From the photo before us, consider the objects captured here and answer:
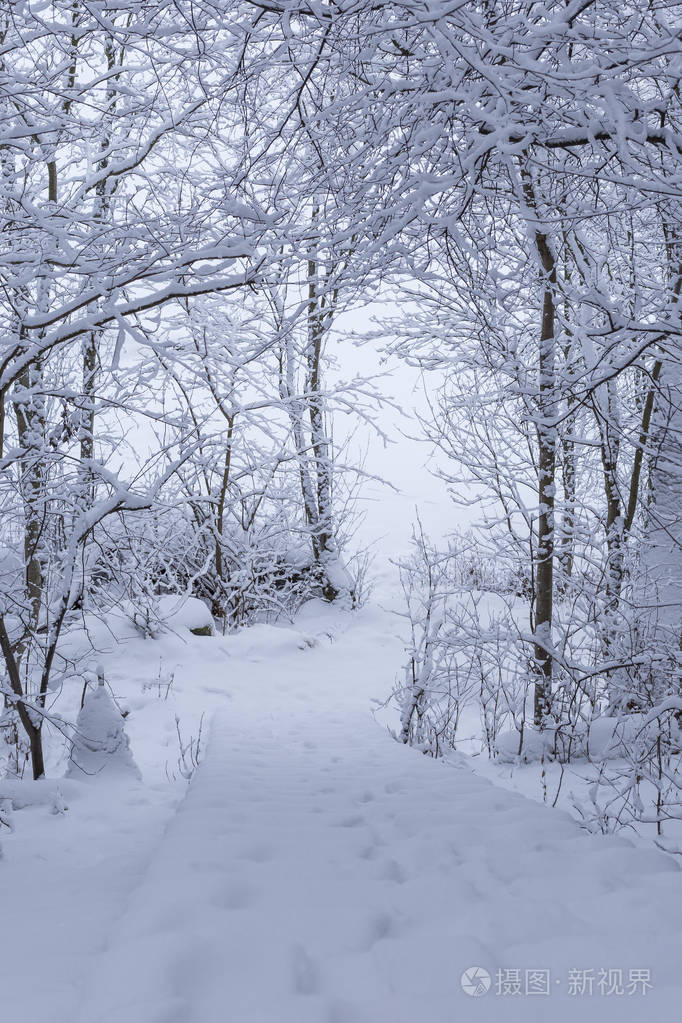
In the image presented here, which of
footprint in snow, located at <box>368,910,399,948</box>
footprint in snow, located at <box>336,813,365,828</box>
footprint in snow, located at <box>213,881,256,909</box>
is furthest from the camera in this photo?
footprint in snow, located at <box>336,813,365,828</box>

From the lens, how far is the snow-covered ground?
6.02 feet

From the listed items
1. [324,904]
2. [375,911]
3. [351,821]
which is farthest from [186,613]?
[375,911]

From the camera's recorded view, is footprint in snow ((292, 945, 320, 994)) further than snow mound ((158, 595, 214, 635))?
No

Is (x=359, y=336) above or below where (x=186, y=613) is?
Result: above

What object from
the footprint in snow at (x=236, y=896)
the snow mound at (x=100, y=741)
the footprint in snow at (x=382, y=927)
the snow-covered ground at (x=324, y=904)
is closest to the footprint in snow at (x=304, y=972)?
the snow-covered ground at (x=324, y=904)

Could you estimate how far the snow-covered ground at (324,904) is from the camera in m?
1.84

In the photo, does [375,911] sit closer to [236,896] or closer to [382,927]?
[382,927]

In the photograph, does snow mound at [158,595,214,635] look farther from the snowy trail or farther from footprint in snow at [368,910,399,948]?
footprint in snow at [368,910,399,948]

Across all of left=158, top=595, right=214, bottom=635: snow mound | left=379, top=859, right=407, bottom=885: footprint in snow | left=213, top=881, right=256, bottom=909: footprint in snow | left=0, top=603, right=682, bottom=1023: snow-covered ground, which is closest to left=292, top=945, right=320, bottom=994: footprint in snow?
left=0, top=603, right=682, bottom=1023: snow-covered ground

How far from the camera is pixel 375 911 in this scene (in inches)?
91.4

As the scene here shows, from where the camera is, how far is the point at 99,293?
3.40m

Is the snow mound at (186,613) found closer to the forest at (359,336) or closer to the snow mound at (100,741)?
the forest at (359,336)

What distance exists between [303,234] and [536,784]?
12.4ft

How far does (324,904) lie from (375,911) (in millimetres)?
176
